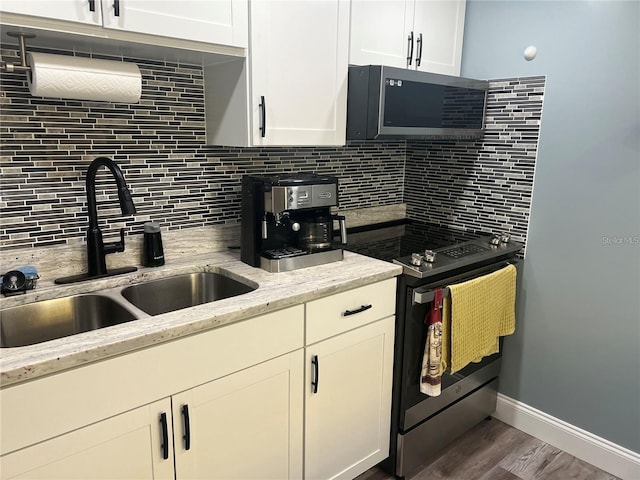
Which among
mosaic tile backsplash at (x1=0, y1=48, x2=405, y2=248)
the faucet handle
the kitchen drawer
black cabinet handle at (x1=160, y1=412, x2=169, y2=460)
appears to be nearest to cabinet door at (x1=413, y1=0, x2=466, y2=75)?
mosaic tile backsplash at (x1=0, y1=48, x2=405, y2=248)

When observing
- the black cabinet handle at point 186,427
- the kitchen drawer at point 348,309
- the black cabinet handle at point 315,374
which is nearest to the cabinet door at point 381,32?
the kitchen drawer at point 348,309

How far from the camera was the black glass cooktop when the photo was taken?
2.07 meters

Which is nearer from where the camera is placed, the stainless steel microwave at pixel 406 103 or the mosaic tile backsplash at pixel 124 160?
the mosaic tile backsplash at pixel 124 160

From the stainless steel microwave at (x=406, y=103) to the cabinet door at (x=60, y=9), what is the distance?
95 cm

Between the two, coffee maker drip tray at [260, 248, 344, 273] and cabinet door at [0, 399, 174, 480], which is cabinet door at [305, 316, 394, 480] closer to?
coffee maker drip tray at [260, 248, 344, 273]

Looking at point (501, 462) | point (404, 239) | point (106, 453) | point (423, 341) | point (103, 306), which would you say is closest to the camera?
point (106, 453)

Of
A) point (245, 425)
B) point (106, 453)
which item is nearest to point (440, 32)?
point (245, 425)

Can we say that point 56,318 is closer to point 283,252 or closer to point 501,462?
point 283,252

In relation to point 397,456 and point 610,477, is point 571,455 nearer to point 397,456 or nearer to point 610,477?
point 610,477

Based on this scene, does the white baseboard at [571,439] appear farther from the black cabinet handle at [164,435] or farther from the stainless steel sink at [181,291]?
the black cabinet handle at [164,435]

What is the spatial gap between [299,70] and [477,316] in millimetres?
1197

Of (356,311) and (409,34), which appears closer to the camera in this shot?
(356,311)

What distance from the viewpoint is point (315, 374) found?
1.66 metres

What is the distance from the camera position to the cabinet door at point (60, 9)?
118cm
